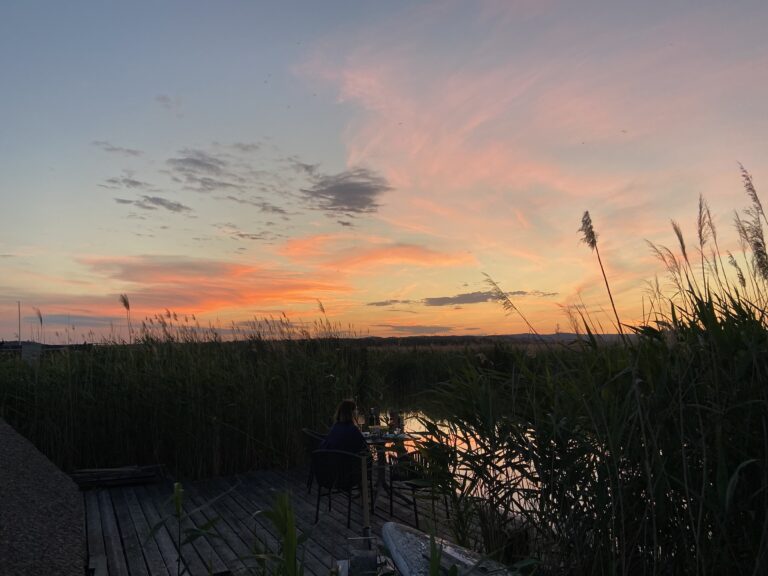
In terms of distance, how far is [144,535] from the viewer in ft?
17.4

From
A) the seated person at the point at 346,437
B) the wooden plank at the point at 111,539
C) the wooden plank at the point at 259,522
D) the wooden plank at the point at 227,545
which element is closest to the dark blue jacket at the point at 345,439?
the seated person at the point at 346,437

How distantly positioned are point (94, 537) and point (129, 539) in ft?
1.23

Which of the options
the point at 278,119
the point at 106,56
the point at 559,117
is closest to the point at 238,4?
the point at 278,119

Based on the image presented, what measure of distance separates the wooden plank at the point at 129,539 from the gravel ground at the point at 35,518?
51 cm

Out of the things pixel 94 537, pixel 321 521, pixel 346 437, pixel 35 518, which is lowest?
pixel 321 521

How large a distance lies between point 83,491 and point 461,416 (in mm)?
5568

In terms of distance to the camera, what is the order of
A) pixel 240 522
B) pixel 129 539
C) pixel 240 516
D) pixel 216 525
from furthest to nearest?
pixel 240 516 → pixel 240 522 → pixel 216 525 → pixel 129 539

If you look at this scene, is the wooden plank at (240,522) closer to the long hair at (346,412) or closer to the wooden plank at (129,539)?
the wooden plank at (129,539)

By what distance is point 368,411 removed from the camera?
8.36 metres

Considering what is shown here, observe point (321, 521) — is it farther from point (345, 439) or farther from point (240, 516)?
point (345, 439)

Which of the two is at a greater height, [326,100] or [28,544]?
[326,100]

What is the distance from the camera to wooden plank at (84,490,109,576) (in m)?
4.52

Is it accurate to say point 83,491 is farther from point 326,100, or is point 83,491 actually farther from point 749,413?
point 749,413

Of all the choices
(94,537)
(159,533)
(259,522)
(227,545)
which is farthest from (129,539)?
(259,522)
